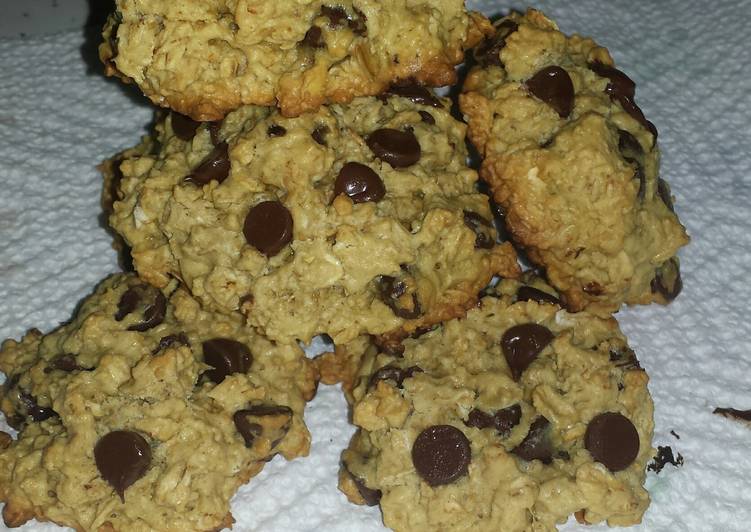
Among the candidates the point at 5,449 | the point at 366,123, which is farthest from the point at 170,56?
the point at 5,449

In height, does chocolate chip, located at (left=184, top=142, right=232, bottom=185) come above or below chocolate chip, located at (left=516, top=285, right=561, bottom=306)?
above

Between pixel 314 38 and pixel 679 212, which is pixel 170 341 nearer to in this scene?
pixel 314 38

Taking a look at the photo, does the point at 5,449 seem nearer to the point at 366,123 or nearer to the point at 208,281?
the point at 208,281

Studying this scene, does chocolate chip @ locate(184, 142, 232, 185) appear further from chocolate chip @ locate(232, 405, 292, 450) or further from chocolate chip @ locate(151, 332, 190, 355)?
chocolate chip @ locate(232, 405, 292, 450)

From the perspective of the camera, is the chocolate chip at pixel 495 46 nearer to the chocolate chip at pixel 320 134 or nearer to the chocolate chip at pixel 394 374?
the chocolate chip at pixel 320 134

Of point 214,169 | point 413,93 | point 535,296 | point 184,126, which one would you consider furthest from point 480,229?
point 184,126

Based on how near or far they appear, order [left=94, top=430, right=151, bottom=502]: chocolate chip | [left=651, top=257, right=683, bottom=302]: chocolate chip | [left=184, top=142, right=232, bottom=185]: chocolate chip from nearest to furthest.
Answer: [left=94, top=430, right=151, bottom=502]: chocolate chip, [left=184, top=142, right=232, bottom=185]: chocolate chip, [left=651, top=257, right=683, bottom=302]: chocolate chip

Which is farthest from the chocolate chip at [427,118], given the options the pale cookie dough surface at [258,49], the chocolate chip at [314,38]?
the chocolate chip at [314,38]

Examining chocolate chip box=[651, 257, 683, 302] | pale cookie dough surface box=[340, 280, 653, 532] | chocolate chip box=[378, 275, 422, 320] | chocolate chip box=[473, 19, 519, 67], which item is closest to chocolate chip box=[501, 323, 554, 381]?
pale cookie dough surface box=[340, 280, 653, 532]
